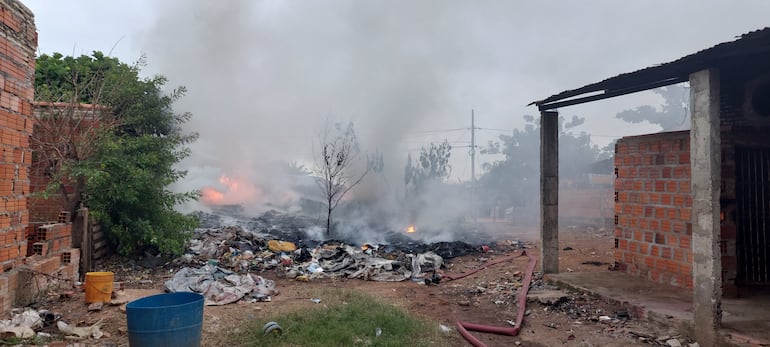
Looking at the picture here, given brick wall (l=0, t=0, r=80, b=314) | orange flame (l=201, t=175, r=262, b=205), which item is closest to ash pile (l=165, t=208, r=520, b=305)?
brick wall (l=0, t=0, r=80, b=314)

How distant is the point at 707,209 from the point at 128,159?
926 cm

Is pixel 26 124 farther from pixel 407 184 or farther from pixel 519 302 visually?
pixel 407 184

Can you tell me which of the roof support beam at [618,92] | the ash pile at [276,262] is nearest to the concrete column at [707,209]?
the roof support beam at [618,92]

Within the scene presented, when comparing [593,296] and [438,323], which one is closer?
[438,323]

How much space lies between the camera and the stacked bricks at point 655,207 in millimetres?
6645

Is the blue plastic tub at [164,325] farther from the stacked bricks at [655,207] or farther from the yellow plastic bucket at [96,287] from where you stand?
the stacked bricks at [655,207]

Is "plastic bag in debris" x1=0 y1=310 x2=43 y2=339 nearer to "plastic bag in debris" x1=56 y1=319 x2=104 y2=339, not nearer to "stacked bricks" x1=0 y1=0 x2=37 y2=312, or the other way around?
"plastic bag in debris" x1=56 y1=319 x2=104 y2=339

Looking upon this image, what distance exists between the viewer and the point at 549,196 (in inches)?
317

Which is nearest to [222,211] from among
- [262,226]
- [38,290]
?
[262,226]

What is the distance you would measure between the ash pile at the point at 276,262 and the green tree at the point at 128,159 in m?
1.00

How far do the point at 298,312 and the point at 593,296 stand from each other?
4.17 meters

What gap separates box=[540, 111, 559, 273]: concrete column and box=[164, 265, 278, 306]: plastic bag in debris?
467 cm

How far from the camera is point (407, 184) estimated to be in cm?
2372

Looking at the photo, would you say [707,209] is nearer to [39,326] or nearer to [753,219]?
[753,219]
